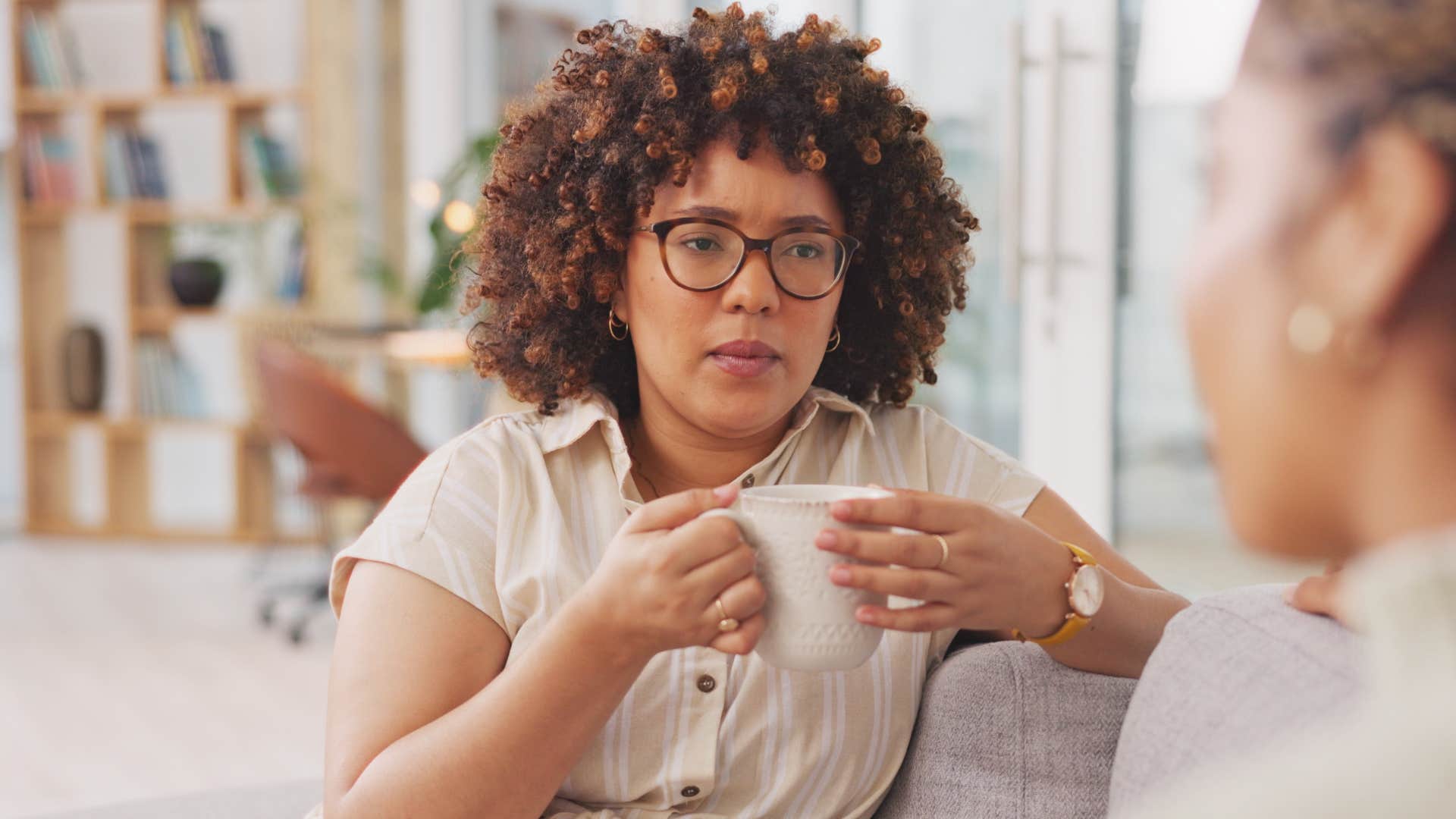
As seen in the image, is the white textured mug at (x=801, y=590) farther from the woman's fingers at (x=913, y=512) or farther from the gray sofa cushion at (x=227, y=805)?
the gray sofa cushion at (x=227, y=805)

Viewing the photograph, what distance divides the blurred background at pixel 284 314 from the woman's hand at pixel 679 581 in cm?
218

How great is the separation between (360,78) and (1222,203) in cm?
588

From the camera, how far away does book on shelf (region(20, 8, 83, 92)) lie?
19.5 ft

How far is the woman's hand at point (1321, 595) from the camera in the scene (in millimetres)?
887

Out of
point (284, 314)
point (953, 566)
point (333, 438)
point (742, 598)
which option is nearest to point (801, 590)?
point (742, 598)

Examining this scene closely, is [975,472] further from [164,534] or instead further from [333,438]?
[164,534]

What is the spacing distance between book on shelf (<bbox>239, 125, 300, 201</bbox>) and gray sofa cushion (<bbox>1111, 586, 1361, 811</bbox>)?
5.35 m

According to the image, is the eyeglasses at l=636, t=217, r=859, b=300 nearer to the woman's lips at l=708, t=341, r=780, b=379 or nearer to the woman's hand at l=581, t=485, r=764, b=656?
the woman's lips at l=708, t=341, r=780, b=379

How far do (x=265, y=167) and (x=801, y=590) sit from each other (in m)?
5.38

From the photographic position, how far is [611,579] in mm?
926

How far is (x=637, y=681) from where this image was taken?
46.2 inches

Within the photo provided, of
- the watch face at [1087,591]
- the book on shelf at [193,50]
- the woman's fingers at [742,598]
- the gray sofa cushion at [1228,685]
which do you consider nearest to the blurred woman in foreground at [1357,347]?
the gray sofa cushion at [1228,685]

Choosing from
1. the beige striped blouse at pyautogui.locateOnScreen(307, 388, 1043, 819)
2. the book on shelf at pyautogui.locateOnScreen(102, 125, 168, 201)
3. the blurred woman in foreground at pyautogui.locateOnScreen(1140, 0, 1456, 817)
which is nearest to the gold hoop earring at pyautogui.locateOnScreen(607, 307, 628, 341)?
the beige striped blouse at pyautogui.locateOnScreen(307, 388, 1043, 819)

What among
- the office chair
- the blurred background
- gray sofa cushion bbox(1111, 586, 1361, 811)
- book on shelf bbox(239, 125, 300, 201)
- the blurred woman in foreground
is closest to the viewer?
the blurred woman in foreground
